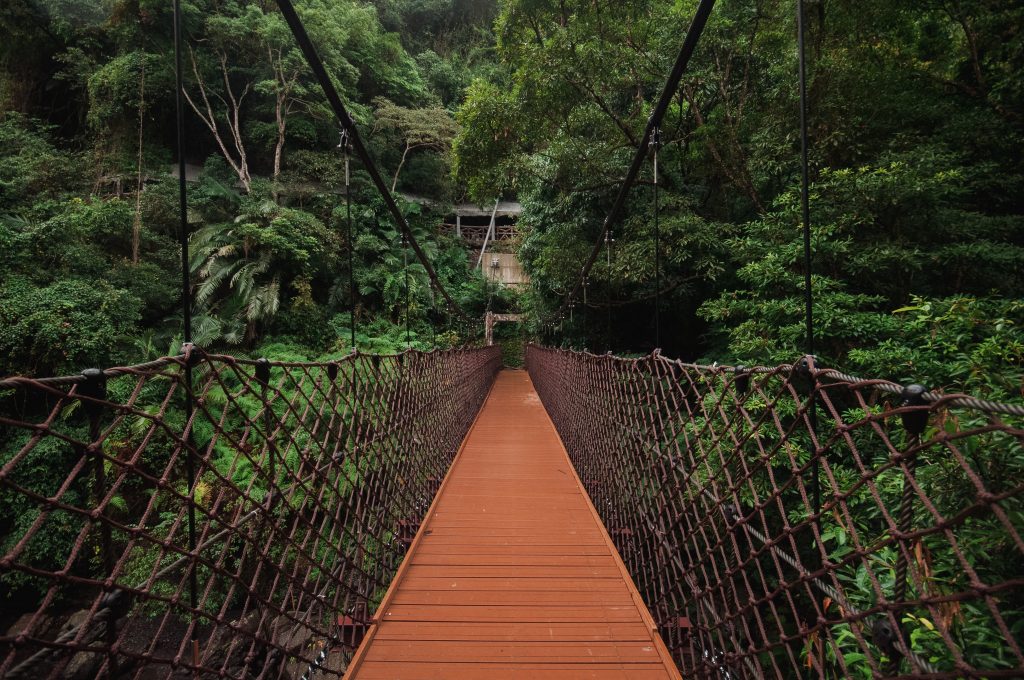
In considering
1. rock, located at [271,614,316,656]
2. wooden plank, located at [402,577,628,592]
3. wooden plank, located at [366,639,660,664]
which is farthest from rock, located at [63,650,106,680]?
wooden plank, located at [366,639,660,664]

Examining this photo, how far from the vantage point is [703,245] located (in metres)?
3.76

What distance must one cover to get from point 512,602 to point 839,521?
827 millimetres

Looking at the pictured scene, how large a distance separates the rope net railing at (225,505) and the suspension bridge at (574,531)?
0.01 metres

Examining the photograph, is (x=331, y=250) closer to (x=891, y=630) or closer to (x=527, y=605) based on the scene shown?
(x=527, y=605)

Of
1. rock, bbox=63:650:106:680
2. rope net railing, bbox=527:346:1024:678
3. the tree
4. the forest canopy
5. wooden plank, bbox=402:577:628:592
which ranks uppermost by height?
the tree

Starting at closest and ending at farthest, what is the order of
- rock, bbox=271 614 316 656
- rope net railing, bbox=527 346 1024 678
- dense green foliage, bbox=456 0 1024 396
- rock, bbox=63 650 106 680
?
1. rope net railing, bbox=527 346 1024 678
2. rock, bbox=271 614 316 656
3. dense green foliage, bbox=456 0 1024 396
4. rock, bbox=63 650 106 680

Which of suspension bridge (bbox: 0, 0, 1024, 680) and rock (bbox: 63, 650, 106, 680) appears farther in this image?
rock (bbox: 63, 650, 106, 680)

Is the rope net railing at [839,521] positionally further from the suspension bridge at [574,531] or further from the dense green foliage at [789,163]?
the dense green foliage at [789,163]

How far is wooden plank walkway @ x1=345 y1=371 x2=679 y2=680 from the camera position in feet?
3.06

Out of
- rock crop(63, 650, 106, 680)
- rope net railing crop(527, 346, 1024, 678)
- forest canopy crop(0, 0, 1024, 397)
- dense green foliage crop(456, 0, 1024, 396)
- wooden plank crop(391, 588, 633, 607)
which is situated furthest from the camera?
rock crop(63, 650, 106, 680)

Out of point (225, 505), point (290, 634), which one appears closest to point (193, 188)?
point (225, 505)

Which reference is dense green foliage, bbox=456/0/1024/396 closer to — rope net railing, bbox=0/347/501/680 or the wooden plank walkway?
the wooden plank walkway

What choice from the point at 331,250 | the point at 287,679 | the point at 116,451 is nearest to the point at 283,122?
the point at 331,250

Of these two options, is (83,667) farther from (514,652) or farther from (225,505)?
(514,652)
